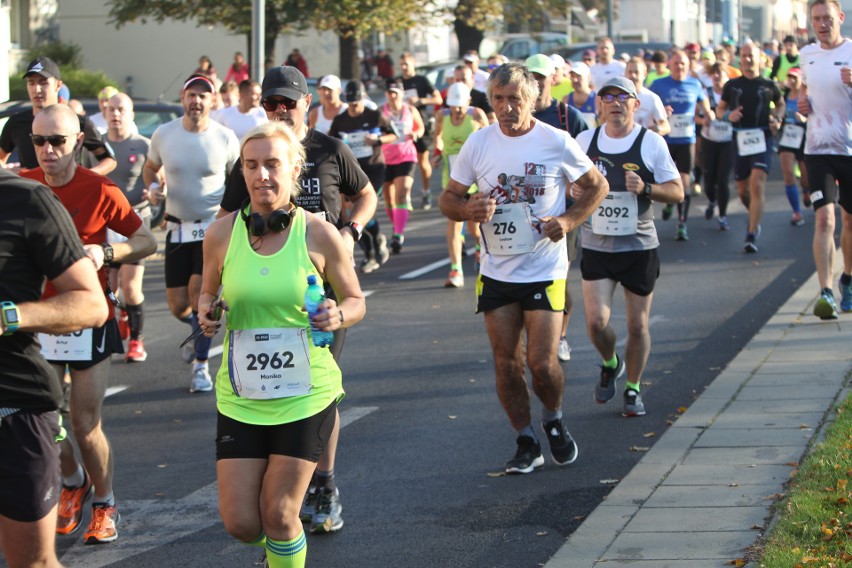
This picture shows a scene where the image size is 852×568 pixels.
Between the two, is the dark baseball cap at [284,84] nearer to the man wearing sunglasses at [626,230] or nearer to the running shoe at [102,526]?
the running shoe at [102,526]

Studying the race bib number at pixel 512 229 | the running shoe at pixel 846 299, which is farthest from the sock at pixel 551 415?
the running shoe at pixel 846 299

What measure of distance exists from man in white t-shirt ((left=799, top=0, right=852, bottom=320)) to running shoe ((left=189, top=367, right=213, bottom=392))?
14.3 feet

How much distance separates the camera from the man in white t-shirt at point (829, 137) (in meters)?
10.6

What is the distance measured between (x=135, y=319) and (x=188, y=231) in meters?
1.35

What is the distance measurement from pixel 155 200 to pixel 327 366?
4878 mm

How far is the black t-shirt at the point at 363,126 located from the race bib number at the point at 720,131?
12.2 ft

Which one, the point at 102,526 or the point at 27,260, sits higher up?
the point at 27,260

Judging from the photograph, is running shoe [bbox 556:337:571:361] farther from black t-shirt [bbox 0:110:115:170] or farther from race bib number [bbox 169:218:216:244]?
black t-shirt [bbox 0:110:115:170]

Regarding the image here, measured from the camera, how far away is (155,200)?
31.7 ft

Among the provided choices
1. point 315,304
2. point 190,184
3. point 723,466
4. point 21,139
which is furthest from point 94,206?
point 21,139

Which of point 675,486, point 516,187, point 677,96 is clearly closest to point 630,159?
point 516,187

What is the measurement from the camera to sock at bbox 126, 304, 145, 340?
35.1ft

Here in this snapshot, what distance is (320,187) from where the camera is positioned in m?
6.88

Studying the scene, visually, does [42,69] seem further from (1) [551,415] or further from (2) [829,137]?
(2) [829,137]
